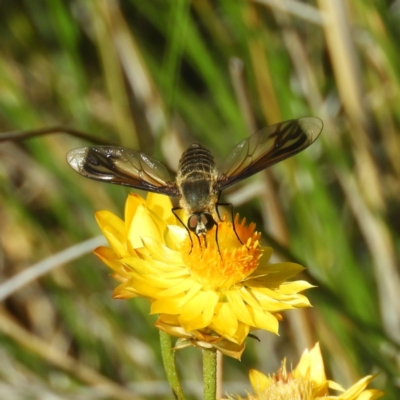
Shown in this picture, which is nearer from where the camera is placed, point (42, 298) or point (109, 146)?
point (109, 146)

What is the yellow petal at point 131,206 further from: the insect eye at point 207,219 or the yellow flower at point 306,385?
the yellow flower at point 306,385

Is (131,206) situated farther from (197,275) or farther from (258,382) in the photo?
(258,382)

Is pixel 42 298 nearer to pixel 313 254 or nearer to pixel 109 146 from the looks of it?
pixel 313 254

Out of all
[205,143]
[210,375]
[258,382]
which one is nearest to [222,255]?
[258,382]

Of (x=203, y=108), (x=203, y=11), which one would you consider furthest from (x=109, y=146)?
(x=203, y=108)

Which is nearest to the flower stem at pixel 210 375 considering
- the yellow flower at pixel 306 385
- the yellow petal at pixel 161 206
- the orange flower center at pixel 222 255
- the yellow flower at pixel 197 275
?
the yellow flower at pixel 197 275

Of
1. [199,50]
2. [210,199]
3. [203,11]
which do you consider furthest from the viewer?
[203,11]
